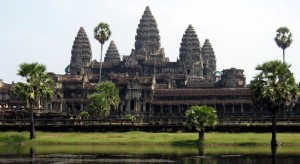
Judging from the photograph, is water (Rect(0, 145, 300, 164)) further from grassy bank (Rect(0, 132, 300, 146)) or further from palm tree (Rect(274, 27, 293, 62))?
palm tree (Rect(274, 27, 293, 62))

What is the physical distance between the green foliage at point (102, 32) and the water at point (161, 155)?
77721mm

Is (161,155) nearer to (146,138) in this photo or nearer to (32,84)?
(146,138)

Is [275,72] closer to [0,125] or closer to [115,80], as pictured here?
[0,125]

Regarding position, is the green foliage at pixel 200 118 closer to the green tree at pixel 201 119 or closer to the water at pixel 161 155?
the green tree at pixel 201 119

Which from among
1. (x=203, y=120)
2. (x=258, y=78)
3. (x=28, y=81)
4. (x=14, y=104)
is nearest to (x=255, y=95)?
(x=258, y=78)

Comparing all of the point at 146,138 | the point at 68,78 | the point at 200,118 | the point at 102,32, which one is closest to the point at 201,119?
the point at 200,118

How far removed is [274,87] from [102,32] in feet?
252

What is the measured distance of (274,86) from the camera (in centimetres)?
8594

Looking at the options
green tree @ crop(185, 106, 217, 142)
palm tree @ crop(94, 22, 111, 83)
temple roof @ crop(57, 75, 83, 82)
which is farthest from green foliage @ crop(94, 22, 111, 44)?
green tree @ crop(185, 106, 217, 142)

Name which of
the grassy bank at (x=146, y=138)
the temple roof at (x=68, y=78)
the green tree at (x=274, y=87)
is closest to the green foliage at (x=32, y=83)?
the grassy bank at (x=146, y=138)

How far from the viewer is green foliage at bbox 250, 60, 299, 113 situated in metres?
85.1

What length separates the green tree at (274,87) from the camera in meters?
85.1

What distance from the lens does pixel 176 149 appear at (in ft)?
257

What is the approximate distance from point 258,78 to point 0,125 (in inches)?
1717
